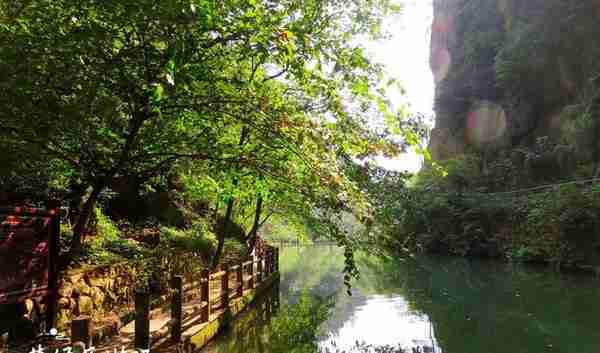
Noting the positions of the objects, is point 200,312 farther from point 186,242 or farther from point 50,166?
point 186,242

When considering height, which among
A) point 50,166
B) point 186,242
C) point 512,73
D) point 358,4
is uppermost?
point 512,73

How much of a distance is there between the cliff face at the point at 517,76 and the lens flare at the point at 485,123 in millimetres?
79

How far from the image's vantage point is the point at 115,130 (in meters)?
6.05

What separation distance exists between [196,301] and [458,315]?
6.71 m

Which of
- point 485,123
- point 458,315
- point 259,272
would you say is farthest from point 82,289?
point 485,123

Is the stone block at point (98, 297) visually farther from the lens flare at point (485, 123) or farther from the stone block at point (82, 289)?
the lens flare at point (485, 123)

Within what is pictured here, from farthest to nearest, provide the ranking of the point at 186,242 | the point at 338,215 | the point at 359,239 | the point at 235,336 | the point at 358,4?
the point at 186,242
the point at 235,336
the point at 358,4
the point at 359,239
the point at 338,215

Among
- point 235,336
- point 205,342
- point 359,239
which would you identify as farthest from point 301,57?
point 235,336

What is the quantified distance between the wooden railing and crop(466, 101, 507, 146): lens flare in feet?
87.1

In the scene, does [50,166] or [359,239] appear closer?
[359,239]

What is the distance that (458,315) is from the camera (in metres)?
11.4

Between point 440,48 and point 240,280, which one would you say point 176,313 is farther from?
point 440,48

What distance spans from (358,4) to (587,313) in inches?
382

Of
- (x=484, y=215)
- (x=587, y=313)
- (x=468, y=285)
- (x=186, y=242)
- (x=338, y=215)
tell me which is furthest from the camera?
(x=484, y=215)
